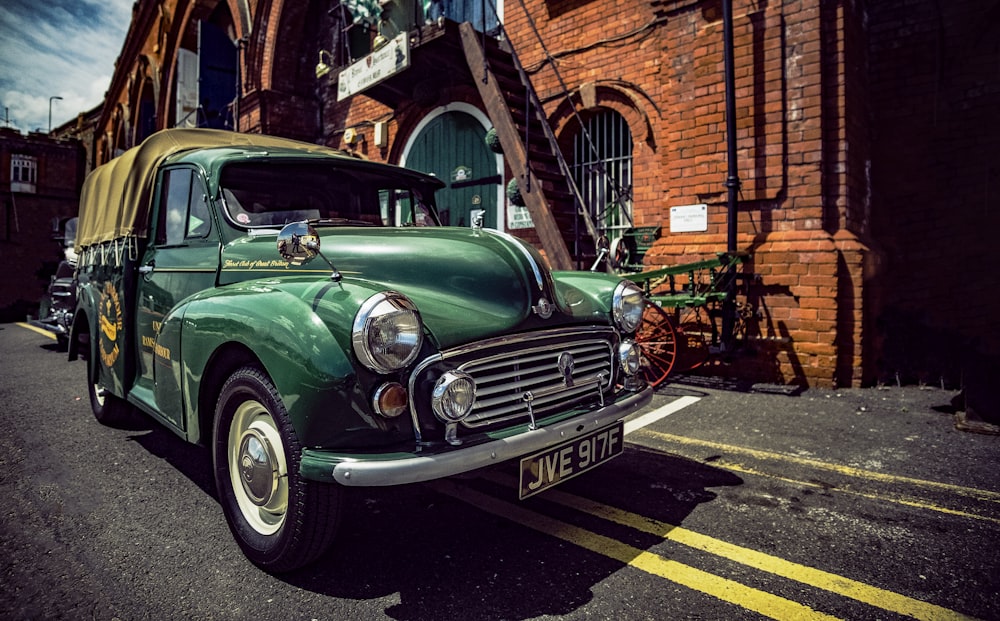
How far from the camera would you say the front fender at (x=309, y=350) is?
1.92 metres

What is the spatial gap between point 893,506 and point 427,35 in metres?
7.24

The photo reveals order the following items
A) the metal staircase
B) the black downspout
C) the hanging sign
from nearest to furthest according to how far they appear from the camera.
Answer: the black downspout < the metal staircase < the hanging sign

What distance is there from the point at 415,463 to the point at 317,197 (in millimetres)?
2102

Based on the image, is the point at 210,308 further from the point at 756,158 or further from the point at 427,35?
the point at 427,35

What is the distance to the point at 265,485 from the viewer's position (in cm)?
227

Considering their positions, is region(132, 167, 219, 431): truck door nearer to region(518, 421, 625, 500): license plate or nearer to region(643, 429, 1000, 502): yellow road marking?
region(518, 421, 625, 500): license plate

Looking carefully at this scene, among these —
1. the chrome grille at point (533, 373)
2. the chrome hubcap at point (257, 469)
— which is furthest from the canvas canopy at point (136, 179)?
the chrome grille at point (533, 373)

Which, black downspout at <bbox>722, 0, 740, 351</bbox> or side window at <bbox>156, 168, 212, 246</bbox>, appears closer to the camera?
side window at <bbox>156, 168, 212, 246</bbox>

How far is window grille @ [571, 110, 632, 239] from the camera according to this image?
24.3 ft

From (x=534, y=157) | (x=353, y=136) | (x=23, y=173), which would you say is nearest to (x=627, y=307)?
(x=534, y=157)

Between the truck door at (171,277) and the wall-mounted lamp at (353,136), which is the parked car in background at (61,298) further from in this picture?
the truck door at (171,277)

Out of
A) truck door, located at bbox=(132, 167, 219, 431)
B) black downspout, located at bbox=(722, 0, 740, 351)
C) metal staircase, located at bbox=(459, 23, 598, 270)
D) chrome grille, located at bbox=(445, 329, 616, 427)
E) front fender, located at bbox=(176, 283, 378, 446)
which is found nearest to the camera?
front fender, located at bbox=(176, 283, 378, 446)

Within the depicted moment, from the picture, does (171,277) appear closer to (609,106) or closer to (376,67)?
(609,106)

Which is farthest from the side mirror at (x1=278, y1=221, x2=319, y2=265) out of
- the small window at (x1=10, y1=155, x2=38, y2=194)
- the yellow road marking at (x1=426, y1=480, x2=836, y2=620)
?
the small window at (x1=10, y1=155, x2=38, y2=194)
